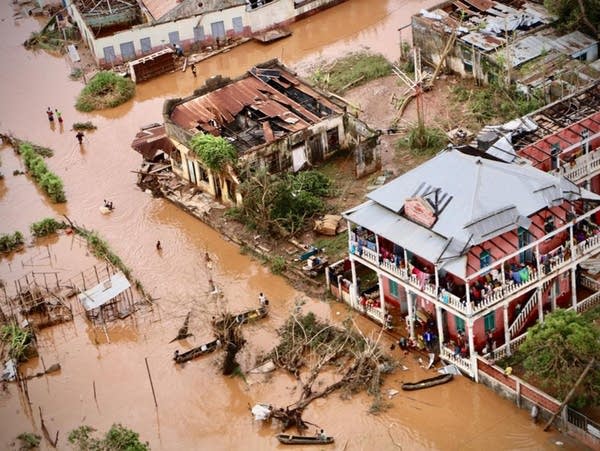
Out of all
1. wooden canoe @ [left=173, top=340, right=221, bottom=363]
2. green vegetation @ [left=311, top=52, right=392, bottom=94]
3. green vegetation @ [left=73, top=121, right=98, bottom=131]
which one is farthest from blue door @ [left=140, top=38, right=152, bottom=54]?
wooden canoe @ [left=173, top=340, right=221, bottom=363]

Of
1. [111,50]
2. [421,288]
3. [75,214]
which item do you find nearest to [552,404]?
[421,288]

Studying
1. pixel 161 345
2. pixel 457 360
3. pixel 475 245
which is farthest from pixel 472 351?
pixel 161 345

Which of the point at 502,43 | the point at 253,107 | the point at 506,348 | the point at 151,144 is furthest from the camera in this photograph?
the point at 502,43

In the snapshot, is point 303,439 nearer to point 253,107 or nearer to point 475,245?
point 475,245

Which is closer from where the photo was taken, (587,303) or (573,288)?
(573,288)

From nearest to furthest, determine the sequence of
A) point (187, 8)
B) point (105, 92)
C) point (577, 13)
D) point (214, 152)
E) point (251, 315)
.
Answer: point (251, 315)
point (214, 152)
point (577, 13)
point (105, 92)
point (187, 8)

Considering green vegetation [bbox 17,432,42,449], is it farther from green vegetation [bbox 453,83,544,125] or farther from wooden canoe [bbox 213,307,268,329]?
green vegetation [bbox 453,83,544,125]
